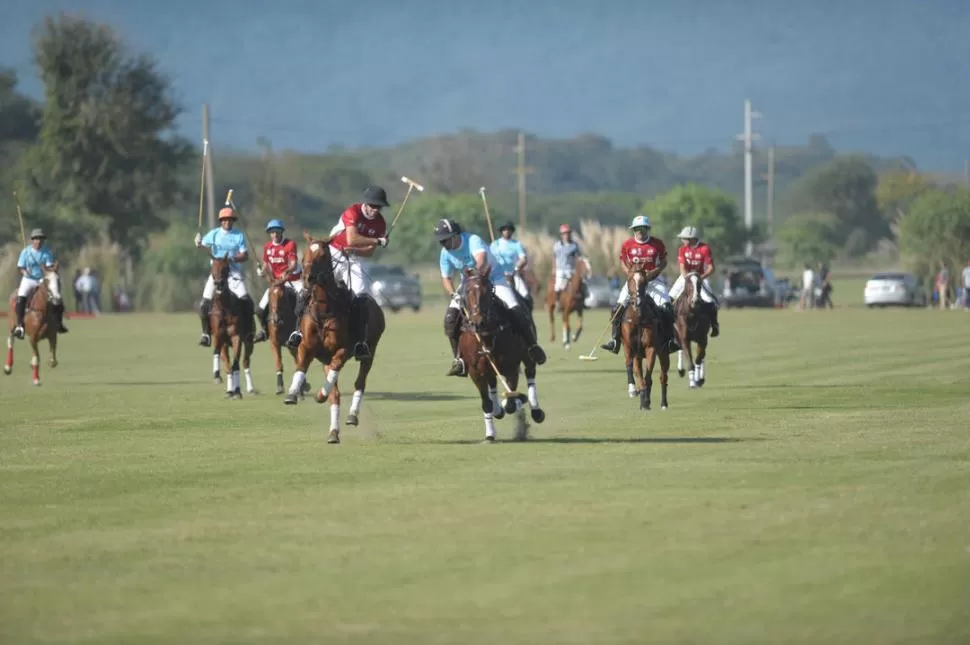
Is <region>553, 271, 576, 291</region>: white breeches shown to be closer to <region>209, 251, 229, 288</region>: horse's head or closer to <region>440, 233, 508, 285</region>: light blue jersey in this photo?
<region>209, 251, 229, 288</region>: horse's head

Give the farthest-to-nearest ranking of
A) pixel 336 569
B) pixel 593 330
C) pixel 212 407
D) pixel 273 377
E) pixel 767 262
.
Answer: pixel 767 262 → pixel 593 330 → pixel 273 377 → pixel 212 407 → pixel 336 569

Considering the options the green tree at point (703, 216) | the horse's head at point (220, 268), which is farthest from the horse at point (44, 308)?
the green tree at point (703, 216)

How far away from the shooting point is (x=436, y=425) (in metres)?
21.7

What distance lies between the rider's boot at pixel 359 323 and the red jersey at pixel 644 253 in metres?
4.92

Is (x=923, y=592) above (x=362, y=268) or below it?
below

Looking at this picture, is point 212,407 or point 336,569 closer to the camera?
point 336,569

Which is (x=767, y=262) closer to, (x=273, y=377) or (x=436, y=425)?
(x=273, y=377)

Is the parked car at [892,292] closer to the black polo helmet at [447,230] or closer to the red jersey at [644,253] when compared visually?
the red jersey at [644,253]

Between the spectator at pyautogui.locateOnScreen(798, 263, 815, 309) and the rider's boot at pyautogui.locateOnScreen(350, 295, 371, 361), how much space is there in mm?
58412

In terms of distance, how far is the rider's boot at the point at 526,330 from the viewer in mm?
19422

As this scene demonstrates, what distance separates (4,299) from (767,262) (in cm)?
6546

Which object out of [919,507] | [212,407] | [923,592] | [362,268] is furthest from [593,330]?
[923,592]

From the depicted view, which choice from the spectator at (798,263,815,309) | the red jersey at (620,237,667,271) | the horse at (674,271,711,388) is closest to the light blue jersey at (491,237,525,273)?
the horse at (674,271,711,388)

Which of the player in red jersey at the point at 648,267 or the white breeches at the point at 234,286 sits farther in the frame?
the white breeches at the point at 234,286
